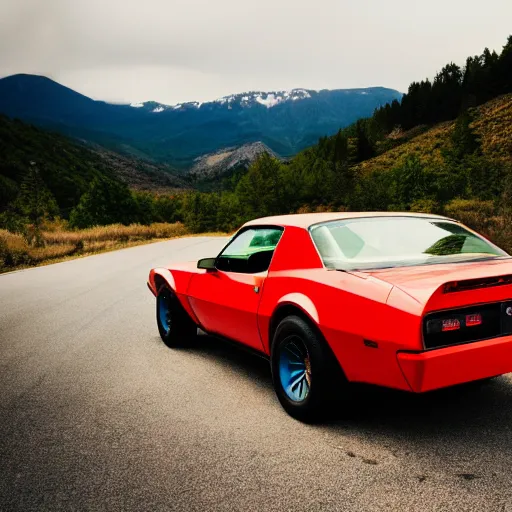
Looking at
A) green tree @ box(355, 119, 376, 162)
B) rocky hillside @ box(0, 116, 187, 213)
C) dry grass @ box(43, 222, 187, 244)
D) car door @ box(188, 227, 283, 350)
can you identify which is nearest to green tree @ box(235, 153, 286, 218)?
dry grass @ box(43, 222, 187, 244)

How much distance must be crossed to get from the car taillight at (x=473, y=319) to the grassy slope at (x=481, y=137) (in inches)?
3000

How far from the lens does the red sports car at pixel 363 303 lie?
2869 millimetres

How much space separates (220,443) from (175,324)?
2554 mm

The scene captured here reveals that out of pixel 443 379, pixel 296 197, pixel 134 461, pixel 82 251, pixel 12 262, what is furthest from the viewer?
pixel 296 197

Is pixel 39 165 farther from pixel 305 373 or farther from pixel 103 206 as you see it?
pixel 305 373

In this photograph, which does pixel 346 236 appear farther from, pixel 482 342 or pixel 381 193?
pixel 381 193

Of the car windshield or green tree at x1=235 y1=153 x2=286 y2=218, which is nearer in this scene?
the car windshield

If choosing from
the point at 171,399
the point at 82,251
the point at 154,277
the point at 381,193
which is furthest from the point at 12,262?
the point at 381,193

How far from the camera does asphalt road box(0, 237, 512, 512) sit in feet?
8.46

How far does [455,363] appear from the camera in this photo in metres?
2.87

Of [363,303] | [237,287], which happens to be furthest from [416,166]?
[363,303]

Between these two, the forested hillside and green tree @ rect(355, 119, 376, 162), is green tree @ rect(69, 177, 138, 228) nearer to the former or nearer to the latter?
the forested hillside

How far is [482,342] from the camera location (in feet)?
9.86

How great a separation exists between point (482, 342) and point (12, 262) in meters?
20.3
